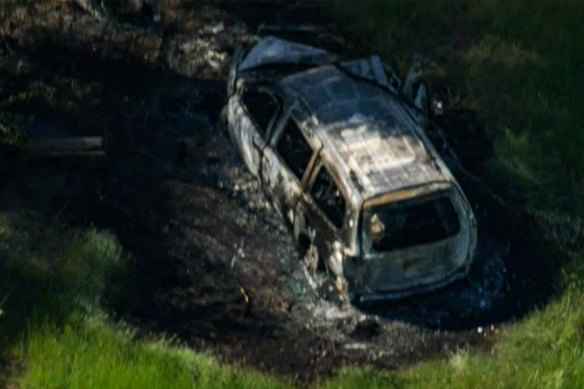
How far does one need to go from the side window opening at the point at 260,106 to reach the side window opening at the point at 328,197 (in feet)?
4.18

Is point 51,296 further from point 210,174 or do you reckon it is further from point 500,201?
point 500,201

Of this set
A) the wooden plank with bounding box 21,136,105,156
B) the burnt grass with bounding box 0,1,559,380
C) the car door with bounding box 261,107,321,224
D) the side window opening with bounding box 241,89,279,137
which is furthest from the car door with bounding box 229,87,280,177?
the wooden plank with bounding box 21,136,105,156

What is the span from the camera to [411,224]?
46.0ft

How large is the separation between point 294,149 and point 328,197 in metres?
0.96

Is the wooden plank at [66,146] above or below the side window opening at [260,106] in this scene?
below

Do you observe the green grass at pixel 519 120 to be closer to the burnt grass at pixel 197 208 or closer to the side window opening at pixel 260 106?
the burnt grass at pixel 197 208

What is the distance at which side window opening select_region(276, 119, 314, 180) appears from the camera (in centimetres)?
1505

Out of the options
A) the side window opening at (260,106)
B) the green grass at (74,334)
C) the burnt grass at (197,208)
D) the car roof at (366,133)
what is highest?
the car roof at (366,133)

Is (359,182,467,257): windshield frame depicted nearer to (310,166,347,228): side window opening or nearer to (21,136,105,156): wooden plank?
(310,166,347,228): side window opening

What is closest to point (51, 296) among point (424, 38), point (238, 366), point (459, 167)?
point (238, 366)

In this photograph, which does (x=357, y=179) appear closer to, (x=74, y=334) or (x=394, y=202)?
(x=394, y=202)

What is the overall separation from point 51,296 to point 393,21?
7937 mm

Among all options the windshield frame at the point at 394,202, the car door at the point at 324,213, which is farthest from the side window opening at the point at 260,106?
the windshield frame at the point at 394,202

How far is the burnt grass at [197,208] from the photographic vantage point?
13.8 metres
